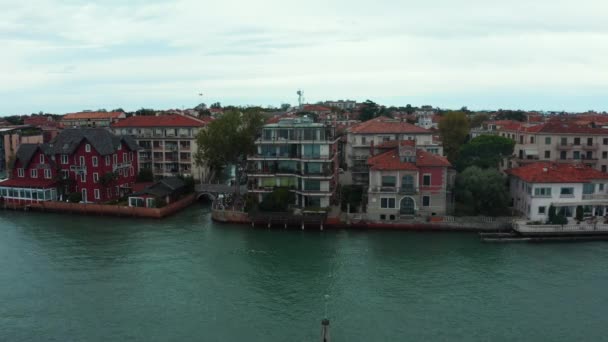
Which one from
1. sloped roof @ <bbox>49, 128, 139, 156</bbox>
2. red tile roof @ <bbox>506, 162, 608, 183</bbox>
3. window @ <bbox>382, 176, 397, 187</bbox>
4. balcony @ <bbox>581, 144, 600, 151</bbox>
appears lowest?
window @ <bbox>382, 176, 397, 187</bbox>

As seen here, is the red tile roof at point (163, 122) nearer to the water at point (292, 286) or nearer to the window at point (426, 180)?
the water at point (292, 286)

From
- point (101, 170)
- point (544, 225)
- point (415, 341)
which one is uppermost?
point (101, 170)

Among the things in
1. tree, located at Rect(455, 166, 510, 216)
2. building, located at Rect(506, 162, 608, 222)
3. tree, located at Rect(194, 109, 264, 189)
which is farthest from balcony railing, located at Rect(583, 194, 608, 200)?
tree, located at Rect(194, 109, 264, 189)

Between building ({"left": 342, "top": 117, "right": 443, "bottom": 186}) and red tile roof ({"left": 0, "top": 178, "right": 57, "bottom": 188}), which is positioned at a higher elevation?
building ({"left": 342, "top": 117, "right": 443, "bottom": 186})

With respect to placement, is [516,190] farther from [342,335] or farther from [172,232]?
[172,232]

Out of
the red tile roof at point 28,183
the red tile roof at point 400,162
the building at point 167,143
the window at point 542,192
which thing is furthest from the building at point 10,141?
the window at point 542,192

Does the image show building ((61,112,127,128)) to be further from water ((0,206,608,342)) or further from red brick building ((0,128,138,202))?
water ((0,206,608,342))

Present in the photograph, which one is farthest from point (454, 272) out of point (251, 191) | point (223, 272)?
point (251, 191)
